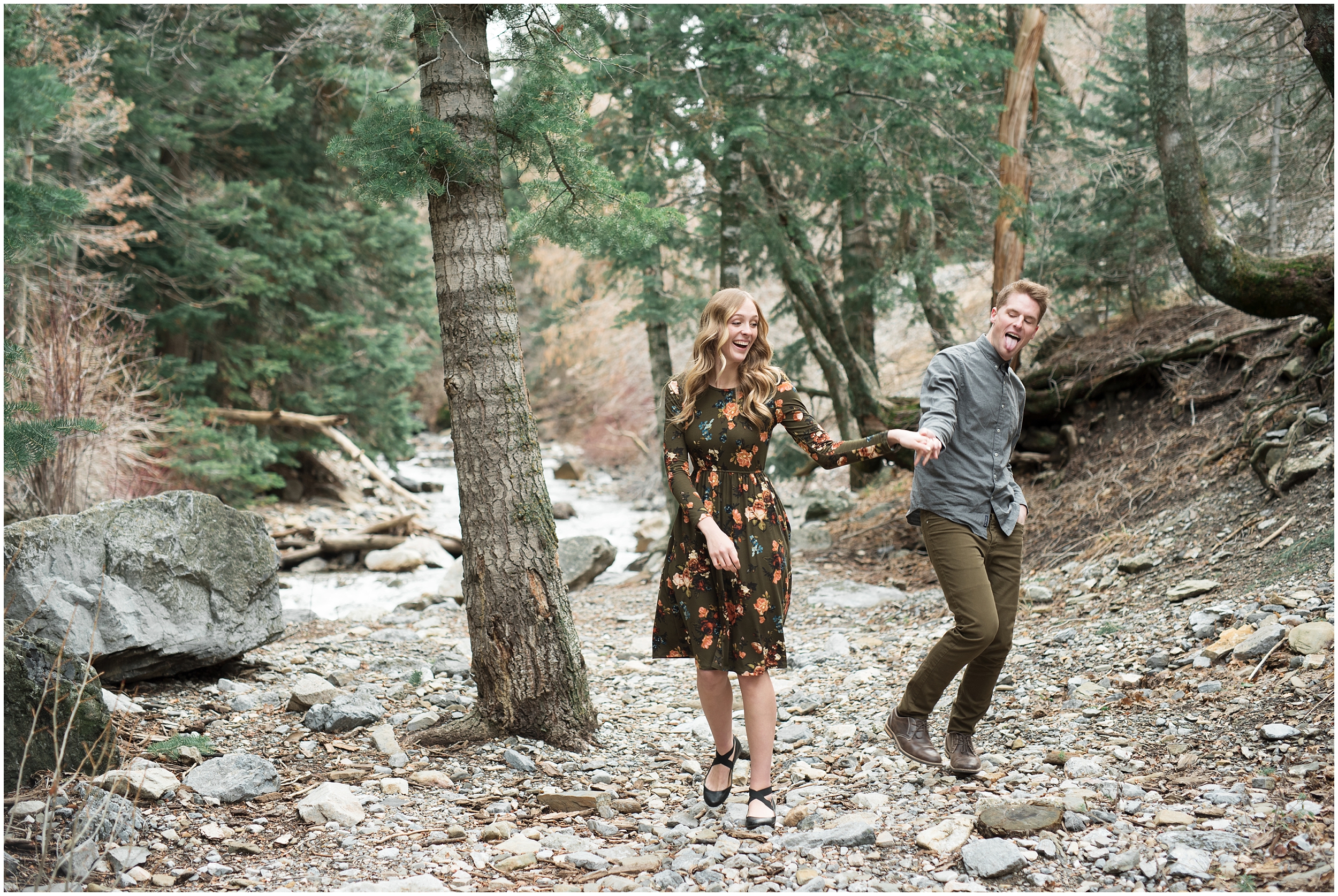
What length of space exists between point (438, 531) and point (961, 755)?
36.0 ft

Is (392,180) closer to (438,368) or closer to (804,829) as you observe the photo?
(804,829)

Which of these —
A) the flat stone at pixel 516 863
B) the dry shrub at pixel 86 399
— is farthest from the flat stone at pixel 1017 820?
the dry shrub at pixel 86 399

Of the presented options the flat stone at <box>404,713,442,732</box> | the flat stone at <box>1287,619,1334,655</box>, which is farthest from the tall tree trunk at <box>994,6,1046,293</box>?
the flat stone at <box>404,713,442,732</box>

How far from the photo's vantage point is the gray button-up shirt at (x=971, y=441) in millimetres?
3592

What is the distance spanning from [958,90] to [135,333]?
1013 centimetres

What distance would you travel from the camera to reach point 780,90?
9281 millimetres

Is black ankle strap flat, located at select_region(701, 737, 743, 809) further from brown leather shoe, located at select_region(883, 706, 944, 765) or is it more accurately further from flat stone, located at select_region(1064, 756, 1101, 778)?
flat stone, located at select_region(1064, 756, 1101, 778)

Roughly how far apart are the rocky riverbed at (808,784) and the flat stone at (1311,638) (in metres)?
0.01

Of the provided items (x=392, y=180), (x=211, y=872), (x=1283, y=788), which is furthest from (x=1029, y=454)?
(x=211, y=872)

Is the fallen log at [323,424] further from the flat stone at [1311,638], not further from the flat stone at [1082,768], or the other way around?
the flat stone at [1311,638]

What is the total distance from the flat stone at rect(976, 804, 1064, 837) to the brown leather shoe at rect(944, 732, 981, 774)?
46 cm

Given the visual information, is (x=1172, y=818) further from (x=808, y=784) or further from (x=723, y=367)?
(x=723, y=367)

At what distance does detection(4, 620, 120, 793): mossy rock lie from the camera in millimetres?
3279

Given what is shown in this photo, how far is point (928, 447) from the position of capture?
130 inches
